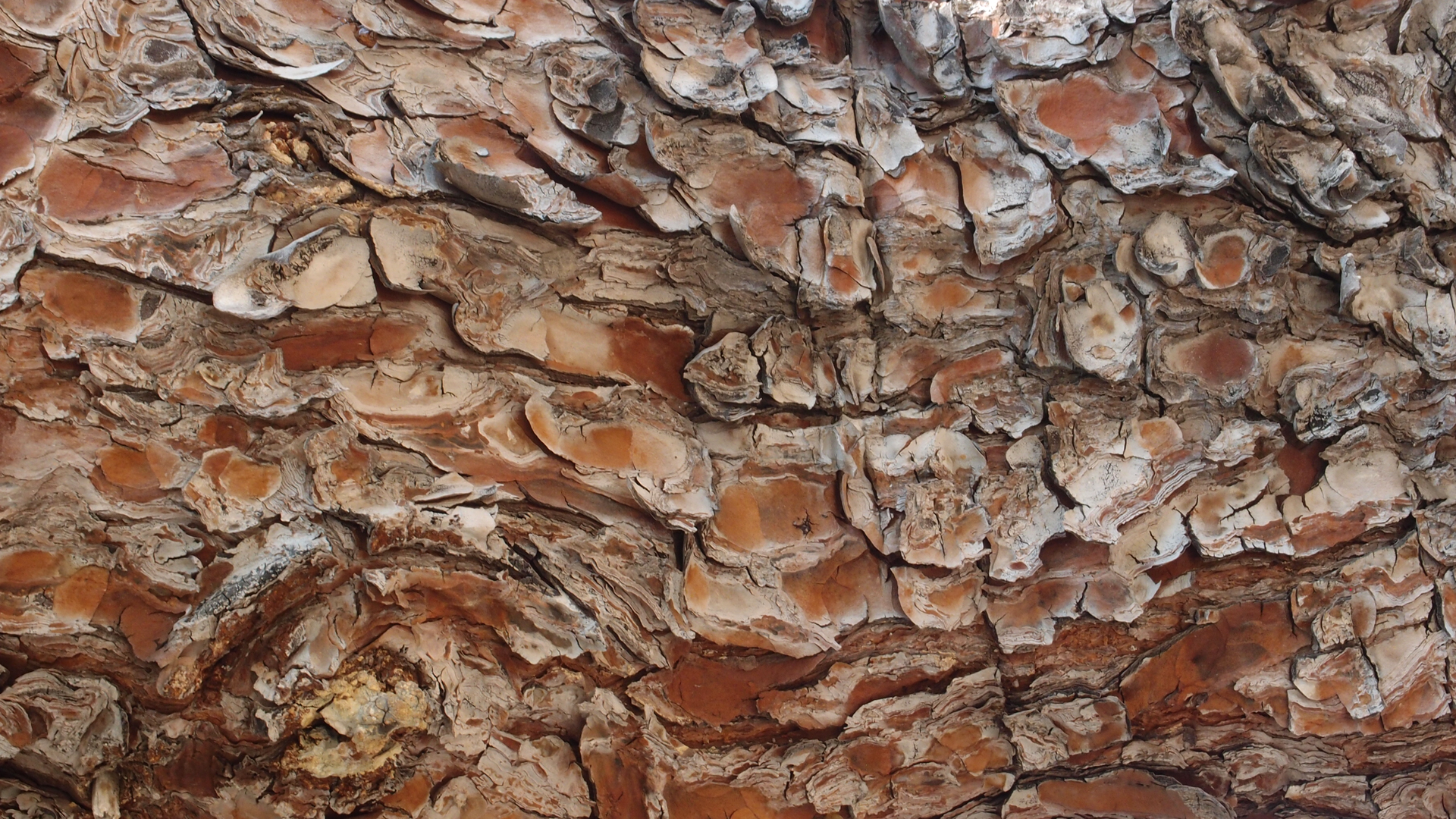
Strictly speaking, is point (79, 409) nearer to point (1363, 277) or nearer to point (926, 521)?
point (926, 521)

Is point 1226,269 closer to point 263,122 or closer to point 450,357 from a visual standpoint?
point 450,357

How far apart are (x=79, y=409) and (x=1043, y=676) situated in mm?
1780

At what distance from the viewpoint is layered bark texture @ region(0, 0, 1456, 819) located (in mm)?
1552

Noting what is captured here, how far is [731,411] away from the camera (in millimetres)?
1724

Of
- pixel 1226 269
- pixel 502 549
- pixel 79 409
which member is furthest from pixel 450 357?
pixel 1226 269

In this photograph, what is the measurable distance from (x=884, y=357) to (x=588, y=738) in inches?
36.1

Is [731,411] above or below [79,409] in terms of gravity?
below

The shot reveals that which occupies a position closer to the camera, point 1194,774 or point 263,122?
point 263,122

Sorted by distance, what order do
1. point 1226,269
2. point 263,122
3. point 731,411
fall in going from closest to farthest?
point 263,122, point 1226,269, point 731,411

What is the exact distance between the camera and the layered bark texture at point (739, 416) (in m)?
1.55

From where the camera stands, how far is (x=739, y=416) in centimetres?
174

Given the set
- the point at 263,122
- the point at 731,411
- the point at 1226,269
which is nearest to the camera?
the point at 263,122

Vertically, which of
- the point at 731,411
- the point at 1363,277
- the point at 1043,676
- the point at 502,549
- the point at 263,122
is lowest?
the point at 1043,676

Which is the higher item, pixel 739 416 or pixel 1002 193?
pixel 1002 193
